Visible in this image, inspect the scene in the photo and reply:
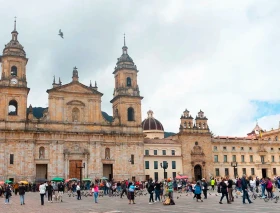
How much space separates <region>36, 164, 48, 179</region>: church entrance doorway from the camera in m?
55.1

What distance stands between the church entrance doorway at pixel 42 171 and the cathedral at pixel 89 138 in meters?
0.07

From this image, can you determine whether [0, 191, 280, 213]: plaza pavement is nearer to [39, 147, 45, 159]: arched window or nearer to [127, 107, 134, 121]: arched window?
[39, 147, 45, 159]: arched window

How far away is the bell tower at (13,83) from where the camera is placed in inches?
2160

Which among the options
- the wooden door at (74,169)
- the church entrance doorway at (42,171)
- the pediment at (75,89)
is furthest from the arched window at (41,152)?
the pediment at (75,89)

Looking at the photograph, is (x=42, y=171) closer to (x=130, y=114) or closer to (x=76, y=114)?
(x=76, y=114)

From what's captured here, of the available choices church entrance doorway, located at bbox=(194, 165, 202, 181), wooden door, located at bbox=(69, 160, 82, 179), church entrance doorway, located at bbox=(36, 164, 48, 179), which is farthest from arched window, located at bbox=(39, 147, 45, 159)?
church entrance doorway, located at bbox=(194, 165, 202, 181)

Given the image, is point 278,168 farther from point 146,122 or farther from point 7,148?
point 7,148

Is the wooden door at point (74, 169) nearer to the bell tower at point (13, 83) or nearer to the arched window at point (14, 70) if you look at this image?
the bell tower at point (13, 83)

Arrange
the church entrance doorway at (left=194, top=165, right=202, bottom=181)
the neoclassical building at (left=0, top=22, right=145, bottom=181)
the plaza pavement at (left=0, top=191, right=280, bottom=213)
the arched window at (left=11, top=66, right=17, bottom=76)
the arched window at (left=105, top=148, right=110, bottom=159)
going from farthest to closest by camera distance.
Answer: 1. the church entrance doorway at (left=194, top=165, right=202, bottom=181)
2. the arched window at (left=105, top=148, right=110, bottom=159)
3. the arched window at (left=11, top=66, right=17, bottom=76)
4. the neoclassical building at (left=0, top=22, right=145, bottom=181)
5. the plaza pavement at (left=0, top=191, right=280, bottom=213)

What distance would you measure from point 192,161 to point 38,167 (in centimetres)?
2644

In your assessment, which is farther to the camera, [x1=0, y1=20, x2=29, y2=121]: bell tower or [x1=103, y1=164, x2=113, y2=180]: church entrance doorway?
[x1=103, y1=164, x2=113, y2=180]: church entrance doorway

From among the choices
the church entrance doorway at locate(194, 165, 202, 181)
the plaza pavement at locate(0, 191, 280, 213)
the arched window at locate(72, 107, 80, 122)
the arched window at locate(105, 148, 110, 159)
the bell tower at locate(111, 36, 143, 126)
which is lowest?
the plaza pavement at locate(0, 191, 280, 213)

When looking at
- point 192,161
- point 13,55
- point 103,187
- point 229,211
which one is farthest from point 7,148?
point 229,211

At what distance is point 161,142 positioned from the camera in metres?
65.6
